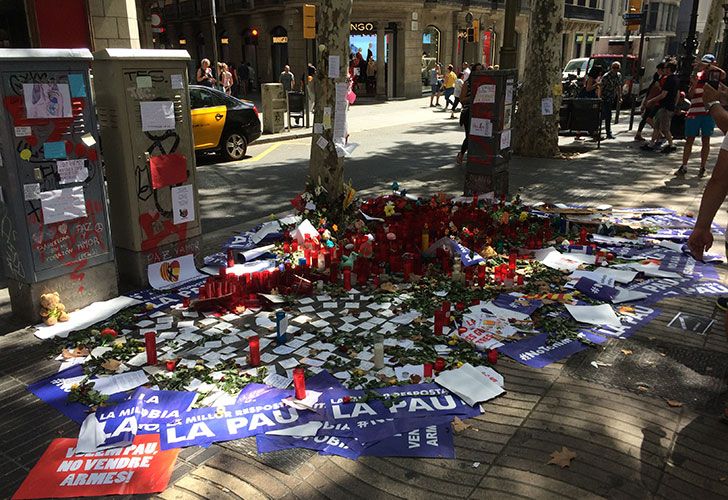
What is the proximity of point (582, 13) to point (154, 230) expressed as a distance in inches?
2148

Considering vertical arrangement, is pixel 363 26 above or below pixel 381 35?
above

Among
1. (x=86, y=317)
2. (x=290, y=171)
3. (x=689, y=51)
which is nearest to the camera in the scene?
(x=86, y=317)

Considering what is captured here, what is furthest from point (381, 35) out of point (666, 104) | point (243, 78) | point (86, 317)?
point (86, 317)

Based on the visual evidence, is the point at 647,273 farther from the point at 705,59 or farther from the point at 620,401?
the point at 705,59

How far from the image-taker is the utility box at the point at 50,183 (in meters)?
4.43

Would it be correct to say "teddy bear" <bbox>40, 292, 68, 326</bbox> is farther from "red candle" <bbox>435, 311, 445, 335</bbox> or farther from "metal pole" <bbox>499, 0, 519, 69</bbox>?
"metal pole" <bbox>499, 0, 519, 69</bbox>

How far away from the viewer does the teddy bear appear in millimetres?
4785

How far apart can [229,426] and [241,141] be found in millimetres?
10717

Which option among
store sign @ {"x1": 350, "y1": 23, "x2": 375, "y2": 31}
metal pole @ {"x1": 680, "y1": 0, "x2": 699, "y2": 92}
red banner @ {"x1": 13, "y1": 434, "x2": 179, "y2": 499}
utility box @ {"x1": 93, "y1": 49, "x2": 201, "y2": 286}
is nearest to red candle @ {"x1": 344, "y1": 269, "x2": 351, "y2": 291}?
utility box @ {"x1": 93, "y1": 49, "x2": 201, "y2": 286}

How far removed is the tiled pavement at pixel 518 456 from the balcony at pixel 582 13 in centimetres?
5082

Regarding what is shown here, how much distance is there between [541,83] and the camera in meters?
12.8

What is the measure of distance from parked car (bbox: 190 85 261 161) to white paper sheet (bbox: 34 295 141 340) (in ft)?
25.3

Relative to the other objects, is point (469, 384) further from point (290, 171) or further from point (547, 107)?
point (547, 107)

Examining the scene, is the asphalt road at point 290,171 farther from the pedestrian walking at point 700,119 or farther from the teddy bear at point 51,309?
the pedestrian walking at point 700,119
